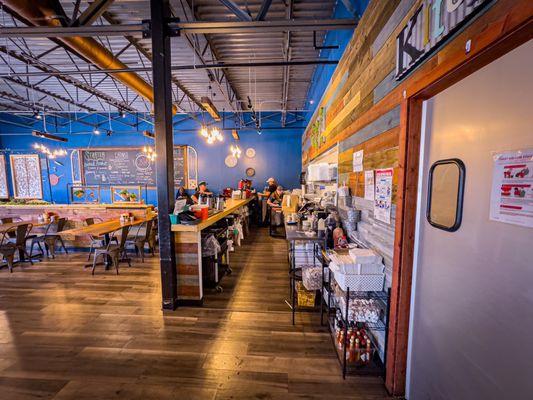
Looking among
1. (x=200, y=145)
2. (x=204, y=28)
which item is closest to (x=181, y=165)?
(x=200, y=145)

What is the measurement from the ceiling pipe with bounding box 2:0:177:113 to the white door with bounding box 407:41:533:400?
4.42 m

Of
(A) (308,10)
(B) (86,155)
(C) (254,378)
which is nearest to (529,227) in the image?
(C) (254,378)

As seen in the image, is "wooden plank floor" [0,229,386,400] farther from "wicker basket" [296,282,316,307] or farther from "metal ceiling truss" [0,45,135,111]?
"metal ceiling truss" [0,45,135,111]

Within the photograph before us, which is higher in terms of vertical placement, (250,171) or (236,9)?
(236,9)

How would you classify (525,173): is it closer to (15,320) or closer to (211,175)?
(15,320)

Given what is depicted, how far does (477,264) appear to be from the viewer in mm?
1207

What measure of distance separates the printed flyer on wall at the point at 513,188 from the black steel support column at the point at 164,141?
310 centimetres

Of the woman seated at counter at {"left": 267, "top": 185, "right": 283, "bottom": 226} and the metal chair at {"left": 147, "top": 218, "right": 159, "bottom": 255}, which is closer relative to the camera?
the metal chair at {"left": 147, "top": 218, "right": 159, "bottom": 255}

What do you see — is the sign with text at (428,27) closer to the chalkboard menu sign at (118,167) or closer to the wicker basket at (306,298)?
the wicker basket at (306,298)

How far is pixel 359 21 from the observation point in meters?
2.68

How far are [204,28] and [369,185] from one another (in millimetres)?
2811

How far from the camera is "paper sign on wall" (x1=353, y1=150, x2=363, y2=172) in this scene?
8.08ft

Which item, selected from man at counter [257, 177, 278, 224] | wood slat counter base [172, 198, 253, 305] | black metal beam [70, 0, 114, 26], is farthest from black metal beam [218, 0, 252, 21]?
man at counter [257, 177, 278, 224]

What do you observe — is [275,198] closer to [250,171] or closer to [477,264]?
[250,171]
